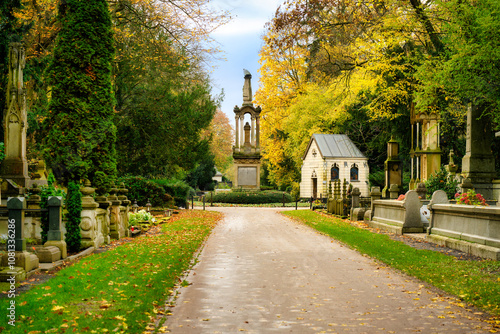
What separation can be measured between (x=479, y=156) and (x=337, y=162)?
908 inches

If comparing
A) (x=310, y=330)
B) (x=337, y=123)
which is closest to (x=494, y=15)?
(x=310, y=330)

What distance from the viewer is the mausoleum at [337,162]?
43250 mm

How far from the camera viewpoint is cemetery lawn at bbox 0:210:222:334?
555 cm

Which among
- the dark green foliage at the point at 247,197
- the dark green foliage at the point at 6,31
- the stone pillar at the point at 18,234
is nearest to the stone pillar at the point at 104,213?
the stone pillar at the point at 18,234

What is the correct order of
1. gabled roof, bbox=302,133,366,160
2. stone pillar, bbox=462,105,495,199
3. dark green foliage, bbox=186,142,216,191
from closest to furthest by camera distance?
stone pillar, bbox=462,105,495,199
gabled roof, bbox=302,133,366,160
dark green foliage, bbox=186,142,216,191

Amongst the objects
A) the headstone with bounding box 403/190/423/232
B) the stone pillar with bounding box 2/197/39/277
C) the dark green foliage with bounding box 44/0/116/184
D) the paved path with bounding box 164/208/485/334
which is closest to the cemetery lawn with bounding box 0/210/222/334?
the paved path with bounding box 164/208/485/334

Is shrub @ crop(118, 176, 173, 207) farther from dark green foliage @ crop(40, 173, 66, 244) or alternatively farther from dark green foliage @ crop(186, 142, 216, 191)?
dark green foliage @ crop(186, 142, 216, 191)

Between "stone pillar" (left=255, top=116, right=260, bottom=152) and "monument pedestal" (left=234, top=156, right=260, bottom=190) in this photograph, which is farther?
"stone pillar" (left=255, top=116, right=260, bottom=152)

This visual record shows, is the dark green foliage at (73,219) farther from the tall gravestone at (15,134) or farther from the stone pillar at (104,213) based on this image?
the tall gravestone at (15,134)

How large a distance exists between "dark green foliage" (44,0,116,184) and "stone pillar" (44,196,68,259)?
3.68 metres

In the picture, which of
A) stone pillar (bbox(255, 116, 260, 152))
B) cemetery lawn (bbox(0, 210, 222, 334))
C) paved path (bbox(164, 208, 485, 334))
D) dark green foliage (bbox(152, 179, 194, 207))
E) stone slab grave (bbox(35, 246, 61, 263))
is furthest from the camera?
stone pillar (bbox(255, 116, 260, 152))

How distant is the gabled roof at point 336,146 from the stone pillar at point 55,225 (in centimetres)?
3433

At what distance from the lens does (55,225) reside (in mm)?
10109

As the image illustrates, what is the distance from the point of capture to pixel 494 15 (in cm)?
1784
